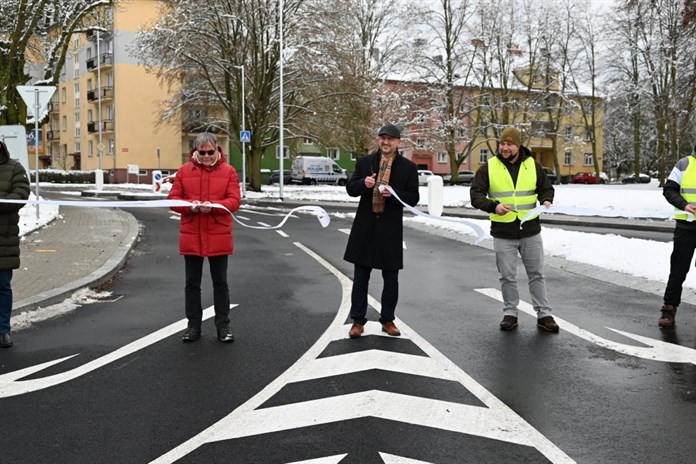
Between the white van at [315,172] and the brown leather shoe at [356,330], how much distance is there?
194ft

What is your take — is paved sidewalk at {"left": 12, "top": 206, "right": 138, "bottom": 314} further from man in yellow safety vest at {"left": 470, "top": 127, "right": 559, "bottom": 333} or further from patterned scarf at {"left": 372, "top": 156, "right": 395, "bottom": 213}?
man in yellow safety vest at {"left": 470, "top": 127, "right": 559, "bottom": 333}

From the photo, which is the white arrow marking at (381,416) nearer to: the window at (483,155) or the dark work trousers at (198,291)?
the dark work trousers at (198,291)

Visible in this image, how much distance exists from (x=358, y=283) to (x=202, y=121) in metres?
42.3

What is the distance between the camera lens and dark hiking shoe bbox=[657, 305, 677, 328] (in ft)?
24.3

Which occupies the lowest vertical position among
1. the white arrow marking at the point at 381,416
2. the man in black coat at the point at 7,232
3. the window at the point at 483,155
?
the white arrow marking at the point at 381,416

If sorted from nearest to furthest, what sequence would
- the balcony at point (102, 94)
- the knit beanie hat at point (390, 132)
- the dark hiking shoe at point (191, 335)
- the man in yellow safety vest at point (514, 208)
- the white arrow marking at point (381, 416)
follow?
the white arrow marking at point (381, 416)
the knit beanie hat at point (390, 132)
the dark hiking shoe at point (191, 335)
the man in yellow safety vest at point (514, 208)
the balcony at point (102, 94)

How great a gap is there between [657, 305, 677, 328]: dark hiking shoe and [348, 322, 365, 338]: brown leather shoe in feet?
10.2

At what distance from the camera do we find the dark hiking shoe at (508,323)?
7.30 meters

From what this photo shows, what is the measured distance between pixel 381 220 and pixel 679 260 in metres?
3.13

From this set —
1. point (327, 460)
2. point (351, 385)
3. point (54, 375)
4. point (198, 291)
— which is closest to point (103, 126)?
point (198, 291)

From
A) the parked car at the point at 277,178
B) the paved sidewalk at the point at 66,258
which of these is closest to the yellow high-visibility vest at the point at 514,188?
the paved sidewalk at the point at 66,258

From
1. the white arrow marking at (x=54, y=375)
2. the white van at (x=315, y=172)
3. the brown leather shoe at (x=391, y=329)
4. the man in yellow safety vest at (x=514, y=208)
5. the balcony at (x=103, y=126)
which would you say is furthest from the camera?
the white van at (x=315, y=172)

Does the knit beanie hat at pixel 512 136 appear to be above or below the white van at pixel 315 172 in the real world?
below

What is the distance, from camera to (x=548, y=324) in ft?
23.7
